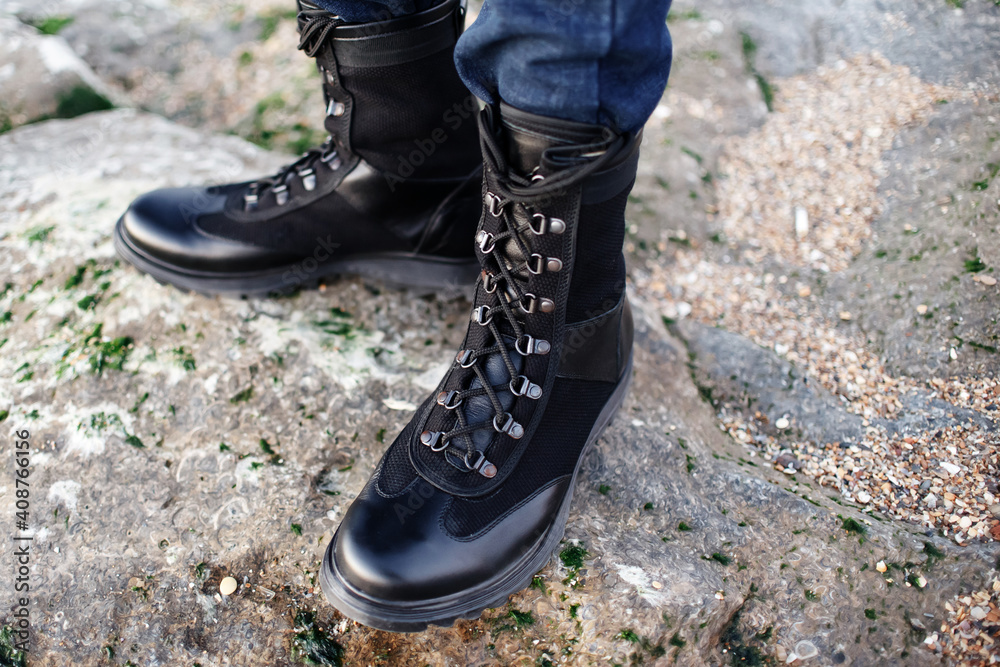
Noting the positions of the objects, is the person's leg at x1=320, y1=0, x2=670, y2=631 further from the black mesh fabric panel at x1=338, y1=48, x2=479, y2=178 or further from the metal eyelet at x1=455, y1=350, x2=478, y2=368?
the black mesh fabric panel at x1=338, y1=48, x2=479, y2=178

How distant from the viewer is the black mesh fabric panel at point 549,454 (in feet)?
4.90

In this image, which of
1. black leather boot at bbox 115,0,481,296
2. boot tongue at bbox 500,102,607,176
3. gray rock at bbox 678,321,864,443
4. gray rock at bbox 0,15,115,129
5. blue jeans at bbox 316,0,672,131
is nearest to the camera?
blue jeans at bbox 316,0,672,131

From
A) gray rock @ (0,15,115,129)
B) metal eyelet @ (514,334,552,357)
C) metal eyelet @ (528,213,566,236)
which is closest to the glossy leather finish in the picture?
metal eyelet @ (514,334,552,357)

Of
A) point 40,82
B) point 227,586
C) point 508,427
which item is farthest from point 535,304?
point 40,82

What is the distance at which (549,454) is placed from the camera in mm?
1612

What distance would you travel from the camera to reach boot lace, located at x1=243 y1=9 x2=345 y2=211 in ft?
5.80

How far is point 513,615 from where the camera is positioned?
1.52 meters

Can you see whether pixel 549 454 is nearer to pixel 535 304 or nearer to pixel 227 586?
pixel 535 304

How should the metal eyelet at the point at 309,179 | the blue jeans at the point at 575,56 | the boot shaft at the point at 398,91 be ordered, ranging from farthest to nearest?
1. the metal eyelet at the point at 309,179
2. the boot shaft at the point at 398,91
3. the blue jeans at the point at 575,56

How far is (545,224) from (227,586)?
1169 millimetres

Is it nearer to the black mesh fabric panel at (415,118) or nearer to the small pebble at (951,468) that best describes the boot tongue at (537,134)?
the black mesh fabric panel at (415,118)

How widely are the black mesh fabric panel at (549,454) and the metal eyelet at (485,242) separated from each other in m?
0.38
